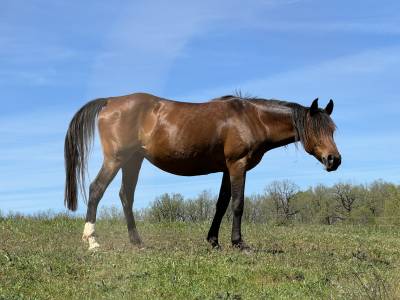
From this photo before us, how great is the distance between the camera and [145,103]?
34.7 ft

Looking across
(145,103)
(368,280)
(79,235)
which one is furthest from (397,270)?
(79,235)

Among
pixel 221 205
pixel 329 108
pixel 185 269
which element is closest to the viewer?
pixel 185 269

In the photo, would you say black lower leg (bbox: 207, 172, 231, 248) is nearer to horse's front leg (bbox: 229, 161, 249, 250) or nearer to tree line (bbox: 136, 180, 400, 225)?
horse's front leg (bbox: 229, 161, 249, 250)

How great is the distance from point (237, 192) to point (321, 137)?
191 centimetres

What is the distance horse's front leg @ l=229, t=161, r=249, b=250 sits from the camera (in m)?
9.77

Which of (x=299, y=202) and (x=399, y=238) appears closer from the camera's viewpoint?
(x=399, y=238)

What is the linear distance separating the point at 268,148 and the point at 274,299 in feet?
14.5

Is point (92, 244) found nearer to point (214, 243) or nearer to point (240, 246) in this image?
point (214, 243)

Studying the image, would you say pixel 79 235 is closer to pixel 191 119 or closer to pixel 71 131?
pixel 71 131

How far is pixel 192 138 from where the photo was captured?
33.1ft

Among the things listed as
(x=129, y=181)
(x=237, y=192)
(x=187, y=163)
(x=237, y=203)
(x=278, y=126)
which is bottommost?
(x=237, y=203)

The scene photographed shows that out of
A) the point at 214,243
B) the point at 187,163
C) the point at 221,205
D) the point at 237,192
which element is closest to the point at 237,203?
Result: the point at 237,192

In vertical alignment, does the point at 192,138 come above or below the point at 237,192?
above

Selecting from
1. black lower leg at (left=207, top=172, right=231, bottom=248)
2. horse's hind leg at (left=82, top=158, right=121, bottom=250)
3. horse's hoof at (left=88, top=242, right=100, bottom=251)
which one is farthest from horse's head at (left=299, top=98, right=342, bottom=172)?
horse's hoof at (left=88, top=242, right=100, bottom=251)
